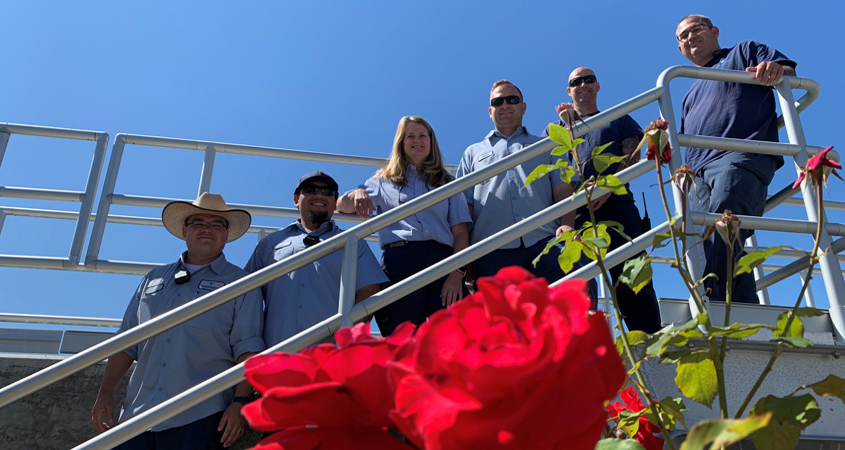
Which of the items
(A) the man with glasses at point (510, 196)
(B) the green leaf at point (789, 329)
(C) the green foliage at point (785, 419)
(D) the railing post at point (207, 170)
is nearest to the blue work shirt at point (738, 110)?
(A) the man with glasses at point (510, 196)

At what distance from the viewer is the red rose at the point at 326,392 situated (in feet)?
1.26

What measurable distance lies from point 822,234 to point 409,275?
1633 mm

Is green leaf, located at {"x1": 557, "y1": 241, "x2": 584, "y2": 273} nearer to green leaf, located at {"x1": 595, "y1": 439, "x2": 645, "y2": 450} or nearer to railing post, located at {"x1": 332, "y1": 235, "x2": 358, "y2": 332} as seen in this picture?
green leaf, located at {"x1": 595, "y1": 439, "x2": 645, "y2": 450}

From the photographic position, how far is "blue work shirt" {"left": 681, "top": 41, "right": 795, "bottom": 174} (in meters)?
3.06

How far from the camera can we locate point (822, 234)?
222 centimetres

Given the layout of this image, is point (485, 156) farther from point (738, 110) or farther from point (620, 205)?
point (738, 110)

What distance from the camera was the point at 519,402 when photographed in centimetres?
34

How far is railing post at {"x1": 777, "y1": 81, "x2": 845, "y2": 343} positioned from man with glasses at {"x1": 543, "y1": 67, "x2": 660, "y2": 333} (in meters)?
0.63

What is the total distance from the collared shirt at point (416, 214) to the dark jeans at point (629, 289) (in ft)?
2.04

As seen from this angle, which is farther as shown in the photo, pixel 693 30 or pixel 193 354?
pixel 693 30

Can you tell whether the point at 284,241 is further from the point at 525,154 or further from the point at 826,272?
the point at 826,272

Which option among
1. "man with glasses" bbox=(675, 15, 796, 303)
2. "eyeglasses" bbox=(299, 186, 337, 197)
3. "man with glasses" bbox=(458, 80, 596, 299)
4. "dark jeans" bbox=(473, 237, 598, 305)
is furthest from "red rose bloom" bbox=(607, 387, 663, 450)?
Result: "eyeglasses" bbox=(299, 186, 337, 197)

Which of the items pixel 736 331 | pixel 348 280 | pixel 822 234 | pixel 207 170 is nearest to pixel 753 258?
pixel 736 331

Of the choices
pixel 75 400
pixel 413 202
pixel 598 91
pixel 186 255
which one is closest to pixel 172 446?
pixel 75 400
